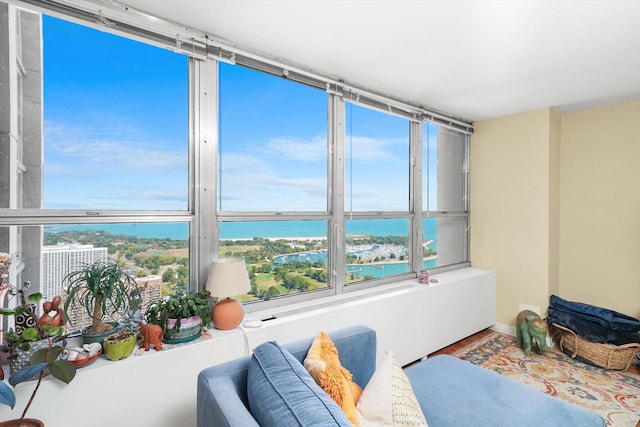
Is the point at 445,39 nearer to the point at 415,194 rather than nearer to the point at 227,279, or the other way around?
the point at 415,194

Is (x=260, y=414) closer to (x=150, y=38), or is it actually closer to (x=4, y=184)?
(x=4, y=184)

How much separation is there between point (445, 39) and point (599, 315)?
2.99 m

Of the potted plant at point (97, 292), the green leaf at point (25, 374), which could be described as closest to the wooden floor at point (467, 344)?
the potted plant at point (97, 292)

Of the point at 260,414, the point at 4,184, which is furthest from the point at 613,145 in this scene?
the point at 4,184

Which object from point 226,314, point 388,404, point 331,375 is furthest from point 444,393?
point 226,314

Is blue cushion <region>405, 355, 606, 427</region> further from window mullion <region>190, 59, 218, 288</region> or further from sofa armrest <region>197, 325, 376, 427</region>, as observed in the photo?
window mullion <region>190, 59, 218, 288</region>

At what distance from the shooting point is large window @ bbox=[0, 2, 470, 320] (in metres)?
1.62

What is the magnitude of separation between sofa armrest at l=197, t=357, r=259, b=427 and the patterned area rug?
2502 millimetres

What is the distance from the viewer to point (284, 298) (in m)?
2.48

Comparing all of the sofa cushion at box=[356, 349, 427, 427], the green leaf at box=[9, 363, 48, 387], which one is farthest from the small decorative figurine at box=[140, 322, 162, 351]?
the sofa cushion at box=[356, 349, 427, 427]

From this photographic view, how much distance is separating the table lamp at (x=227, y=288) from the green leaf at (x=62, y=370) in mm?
702

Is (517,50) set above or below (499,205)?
above

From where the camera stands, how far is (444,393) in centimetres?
168

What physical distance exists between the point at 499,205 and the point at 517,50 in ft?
6.55
